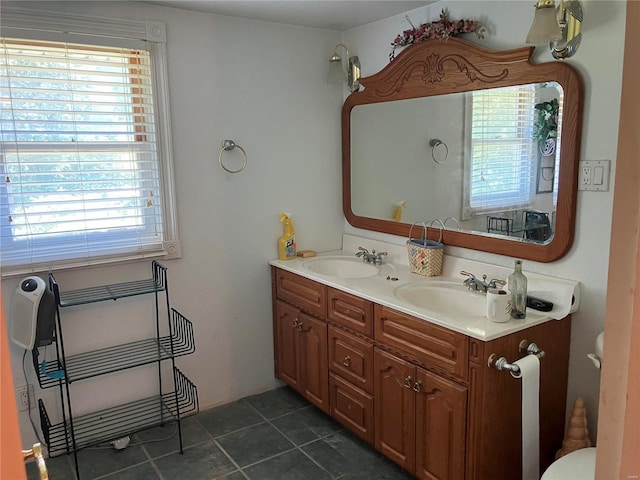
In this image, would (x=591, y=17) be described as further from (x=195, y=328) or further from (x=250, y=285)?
(x=195, y=328)

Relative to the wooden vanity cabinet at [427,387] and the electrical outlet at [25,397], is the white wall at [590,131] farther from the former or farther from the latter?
the electrical outlet at [25,397]

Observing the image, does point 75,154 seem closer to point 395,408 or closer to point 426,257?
point 426,257

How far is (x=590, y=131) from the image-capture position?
1.98 metres

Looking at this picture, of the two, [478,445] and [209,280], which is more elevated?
[209,280]

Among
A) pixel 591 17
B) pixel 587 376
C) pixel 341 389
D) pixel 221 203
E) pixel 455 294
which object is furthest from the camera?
pixel 221 203

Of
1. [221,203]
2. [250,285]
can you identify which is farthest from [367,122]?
[250,285]

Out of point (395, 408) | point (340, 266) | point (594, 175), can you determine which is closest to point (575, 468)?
point (395, 408)

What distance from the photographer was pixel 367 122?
302cm

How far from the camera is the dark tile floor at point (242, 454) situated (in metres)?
2.40

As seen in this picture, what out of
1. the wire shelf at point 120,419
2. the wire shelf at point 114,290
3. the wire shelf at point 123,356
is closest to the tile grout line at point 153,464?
the wire shelf at point 120,419

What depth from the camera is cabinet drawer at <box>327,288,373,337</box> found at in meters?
2.39

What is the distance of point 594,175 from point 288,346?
1833 mm

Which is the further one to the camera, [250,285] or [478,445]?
[250,285]

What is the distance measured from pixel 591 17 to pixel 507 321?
117 cm
